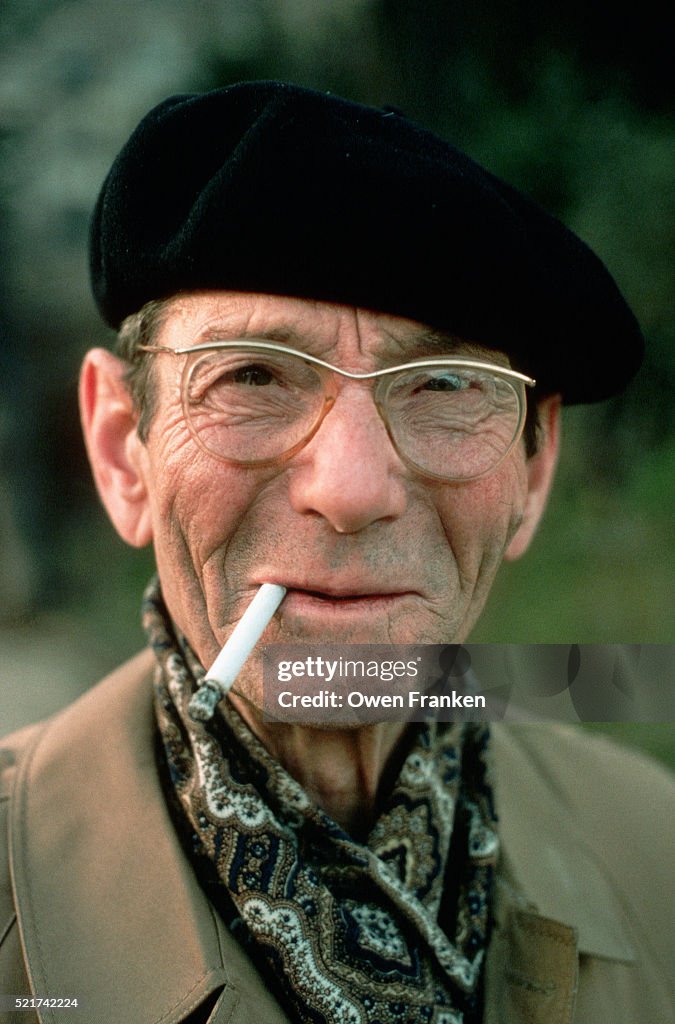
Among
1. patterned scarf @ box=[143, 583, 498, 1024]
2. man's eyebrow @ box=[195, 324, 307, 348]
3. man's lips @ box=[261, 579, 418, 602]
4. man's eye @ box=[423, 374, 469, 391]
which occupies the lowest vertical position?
patterned scarf @ box=[143, 583, 498, 1024]

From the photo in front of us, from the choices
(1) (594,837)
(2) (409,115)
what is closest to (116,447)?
(2) (409,115)

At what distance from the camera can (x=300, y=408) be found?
110 centimetres

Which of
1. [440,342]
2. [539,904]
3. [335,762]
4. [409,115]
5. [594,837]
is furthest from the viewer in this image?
[409,115]

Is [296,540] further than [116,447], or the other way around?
[116,447]

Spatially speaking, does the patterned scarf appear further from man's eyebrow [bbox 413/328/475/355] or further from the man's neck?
man's eyebrow [bbox 413/328/475/355]

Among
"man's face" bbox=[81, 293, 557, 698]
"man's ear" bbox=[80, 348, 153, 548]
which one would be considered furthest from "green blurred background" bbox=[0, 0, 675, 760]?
"man's face" bbox=[81, 293, 557, 698]

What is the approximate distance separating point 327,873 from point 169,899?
0.19 metres

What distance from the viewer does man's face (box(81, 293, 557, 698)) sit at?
1068mm

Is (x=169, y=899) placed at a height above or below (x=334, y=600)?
below

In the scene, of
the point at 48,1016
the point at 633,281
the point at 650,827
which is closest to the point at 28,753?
the point at 48,1016

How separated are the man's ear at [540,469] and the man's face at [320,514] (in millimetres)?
190

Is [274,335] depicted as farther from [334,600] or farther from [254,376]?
[334,600]

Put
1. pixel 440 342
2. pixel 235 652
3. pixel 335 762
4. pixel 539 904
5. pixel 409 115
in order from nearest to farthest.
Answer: pixel 235 652
pixel 440 342
pixel 335 762
pixel 539 904
pixel 409 115

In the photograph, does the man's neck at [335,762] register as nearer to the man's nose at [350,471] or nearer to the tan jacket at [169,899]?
the tan jacket at [169,899]
